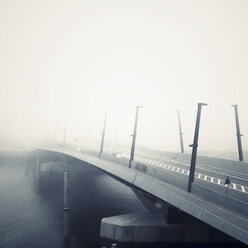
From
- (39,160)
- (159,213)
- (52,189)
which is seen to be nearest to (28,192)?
(52,189)

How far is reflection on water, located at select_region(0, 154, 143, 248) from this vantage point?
28.2 meters

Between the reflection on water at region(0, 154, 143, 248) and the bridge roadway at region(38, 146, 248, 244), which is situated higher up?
the bridge roadway at region(38, 146, 248, 244)

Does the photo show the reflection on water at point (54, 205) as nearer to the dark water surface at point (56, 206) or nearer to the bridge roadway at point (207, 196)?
the dark water surface at point (56, 206)

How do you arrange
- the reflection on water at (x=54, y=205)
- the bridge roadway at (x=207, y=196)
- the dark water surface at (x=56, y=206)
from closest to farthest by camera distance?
the bridge roadway at (x=207, y=196), the dark water surface at (x=56, y=206), the reflection on water at (x=54, y=205)

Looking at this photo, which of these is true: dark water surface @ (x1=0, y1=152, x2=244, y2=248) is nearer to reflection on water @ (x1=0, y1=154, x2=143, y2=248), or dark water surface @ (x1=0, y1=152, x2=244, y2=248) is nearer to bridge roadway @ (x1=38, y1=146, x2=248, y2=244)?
reflection on water @ (x1=0, y1=154, x2=143, y2=248)

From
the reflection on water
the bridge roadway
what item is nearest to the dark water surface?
the reflection on water

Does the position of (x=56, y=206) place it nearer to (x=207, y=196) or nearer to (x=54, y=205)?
(x=54, y=205)

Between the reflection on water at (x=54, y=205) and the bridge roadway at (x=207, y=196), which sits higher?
the bridge roadway at (x=207, y=196)

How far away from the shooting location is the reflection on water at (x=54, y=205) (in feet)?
92.7

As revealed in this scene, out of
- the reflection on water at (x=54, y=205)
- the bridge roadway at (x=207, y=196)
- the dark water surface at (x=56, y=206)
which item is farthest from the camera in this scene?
the reflection on water at (x=54, y=205)

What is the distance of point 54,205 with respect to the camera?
40.5 metres

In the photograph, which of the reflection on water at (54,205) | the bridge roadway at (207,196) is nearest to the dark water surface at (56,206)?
the reflection on water at (54,205)

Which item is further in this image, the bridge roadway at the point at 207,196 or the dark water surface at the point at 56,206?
the dark water surface at the point at 56,206

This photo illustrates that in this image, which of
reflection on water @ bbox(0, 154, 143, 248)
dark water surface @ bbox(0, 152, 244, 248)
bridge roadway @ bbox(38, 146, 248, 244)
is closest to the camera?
bridge roadway @ bbox(38, 146, 248, 244)
